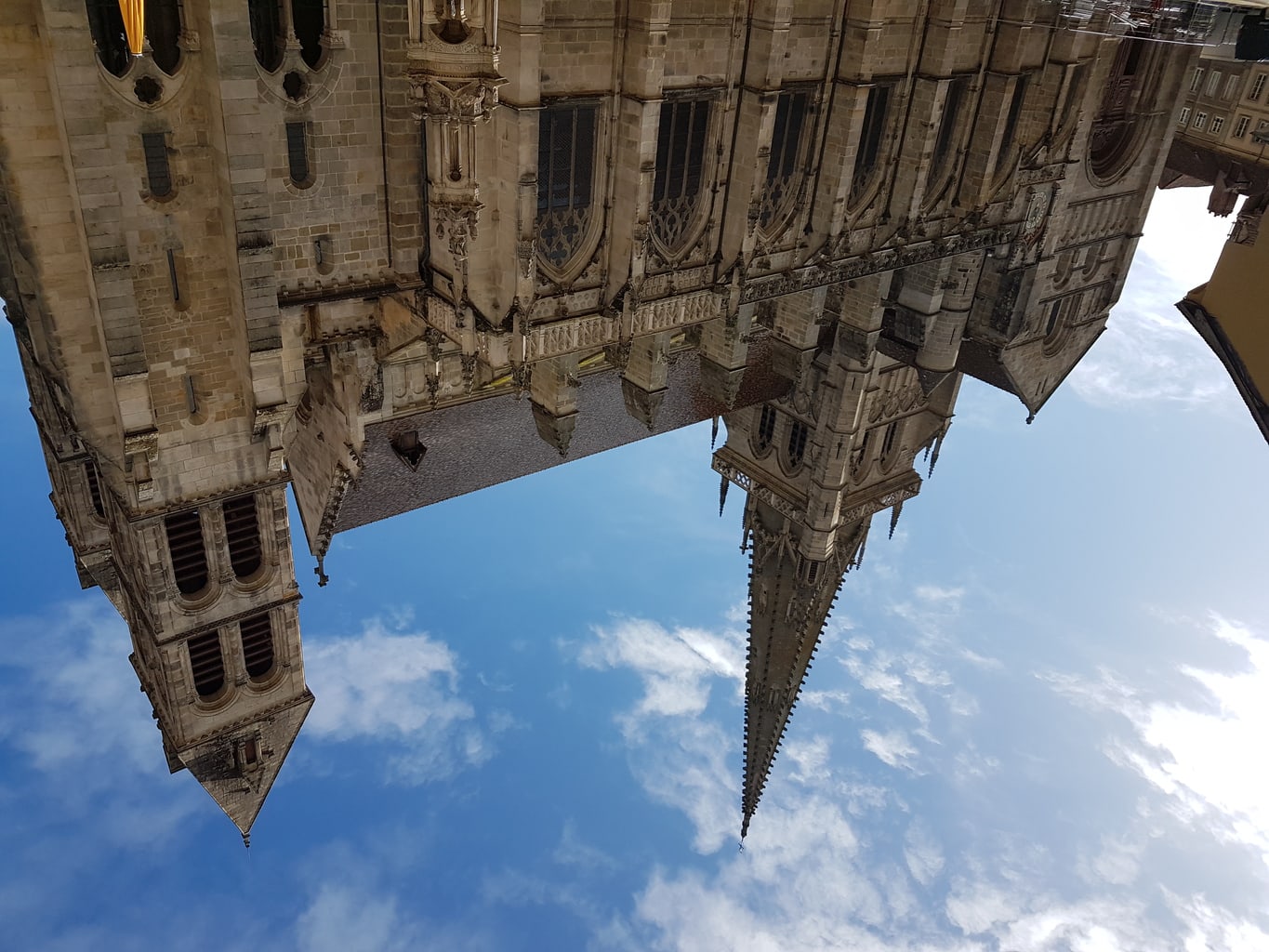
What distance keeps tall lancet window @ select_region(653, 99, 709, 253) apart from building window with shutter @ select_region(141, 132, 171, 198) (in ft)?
35.5

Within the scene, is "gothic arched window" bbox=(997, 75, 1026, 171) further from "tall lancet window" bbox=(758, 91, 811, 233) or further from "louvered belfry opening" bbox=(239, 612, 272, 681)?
"louvered belfry opening" bbox=(239, 612, 272, 681)

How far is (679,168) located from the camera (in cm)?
2453

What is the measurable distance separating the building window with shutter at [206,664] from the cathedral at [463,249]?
2.8 inches

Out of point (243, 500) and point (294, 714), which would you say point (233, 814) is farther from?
point (243, 500)

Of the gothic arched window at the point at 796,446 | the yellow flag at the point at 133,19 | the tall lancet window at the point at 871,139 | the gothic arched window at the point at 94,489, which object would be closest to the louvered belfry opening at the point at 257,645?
the gothic arched window at the point at 94,489

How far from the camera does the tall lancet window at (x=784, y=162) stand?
26344mm

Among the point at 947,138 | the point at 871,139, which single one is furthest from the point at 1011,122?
the point at 871,139

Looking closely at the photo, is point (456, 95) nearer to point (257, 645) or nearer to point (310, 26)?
point (310, 26)

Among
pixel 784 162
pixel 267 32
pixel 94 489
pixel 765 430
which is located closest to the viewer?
pixel 267 32

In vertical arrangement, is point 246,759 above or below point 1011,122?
below

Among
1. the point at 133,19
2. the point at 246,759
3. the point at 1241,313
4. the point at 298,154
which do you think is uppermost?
the point at 133,19

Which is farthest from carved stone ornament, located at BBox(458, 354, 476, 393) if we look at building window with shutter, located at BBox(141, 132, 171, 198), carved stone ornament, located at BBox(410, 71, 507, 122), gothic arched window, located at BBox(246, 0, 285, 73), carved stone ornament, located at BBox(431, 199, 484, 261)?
gothic arched window, located at BBox(246, 0, 285, 73)

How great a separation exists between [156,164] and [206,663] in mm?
10873

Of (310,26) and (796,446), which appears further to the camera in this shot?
(796,446)
